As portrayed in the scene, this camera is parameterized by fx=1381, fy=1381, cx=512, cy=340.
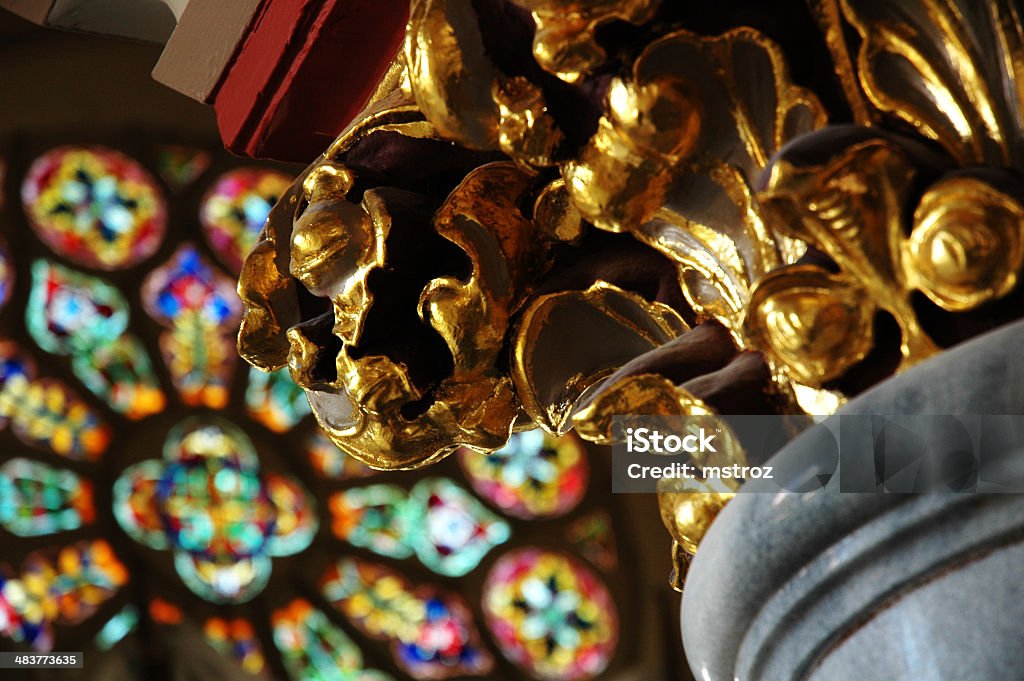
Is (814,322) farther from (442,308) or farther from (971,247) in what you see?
(442,308)

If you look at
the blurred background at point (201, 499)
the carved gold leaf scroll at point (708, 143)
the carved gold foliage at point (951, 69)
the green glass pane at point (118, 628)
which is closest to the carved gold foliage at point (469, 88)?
the carved gold leaf scroll at point (708, 143)

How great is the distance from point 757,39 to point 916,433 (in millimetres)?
186

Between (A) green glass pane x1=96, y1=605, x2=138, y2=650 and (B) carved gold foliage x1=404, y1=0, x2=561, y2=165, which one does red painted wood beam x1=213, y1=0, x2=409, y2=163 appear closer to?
(B) carved gold foliage x1=404, y1=0, x2=561, y2=165

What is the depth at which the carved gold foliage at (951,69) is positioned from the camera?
454 mm

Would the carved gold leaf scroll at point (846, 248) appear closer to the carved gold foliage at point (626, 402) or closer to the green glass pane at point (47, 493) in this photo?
the carved gold foliage at point (626, 402)

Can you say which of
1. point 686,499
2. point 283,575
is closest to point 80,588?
point 283,575

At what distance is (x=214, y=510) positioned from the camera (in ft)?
16.3

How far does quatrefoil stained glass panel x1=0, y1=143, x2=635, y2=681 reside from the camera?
4836mm

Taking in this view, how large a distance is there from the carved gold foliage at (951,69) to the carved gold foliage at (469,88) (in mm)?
138

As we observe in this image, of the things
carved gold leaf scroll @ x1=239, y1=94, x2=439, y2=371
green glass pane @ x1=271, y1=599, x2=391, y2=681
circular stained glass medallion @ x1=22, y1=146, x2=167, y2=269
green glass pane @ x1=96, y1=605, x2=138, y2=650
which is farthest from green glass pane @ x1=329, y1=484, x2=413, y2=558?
carved gold leaf scroll @ x1=239, y1=94, x2=439, y2=371

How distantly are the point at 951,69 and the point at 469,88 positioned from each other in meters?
0.19

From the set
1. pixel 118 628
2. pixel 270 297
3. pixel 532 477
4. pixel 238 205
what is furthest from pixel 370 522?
pixel 270 297

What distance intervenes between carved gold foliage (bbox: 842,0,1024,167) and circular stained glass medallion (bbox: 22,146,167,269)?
16.0 ft

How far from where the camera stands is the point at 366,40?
88 centimetres
